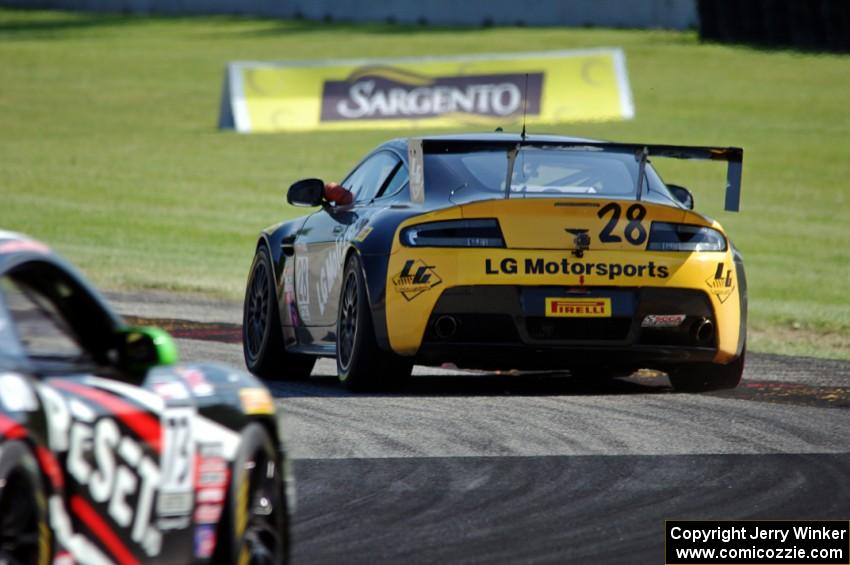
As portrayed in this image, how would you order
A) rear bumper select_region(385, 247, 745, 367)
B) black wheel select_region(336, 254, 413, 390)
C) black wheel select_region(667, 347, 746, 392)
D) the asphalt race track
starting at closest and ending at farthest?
the asphalt race track, rear bumper select_region(385, 247, 745, 367), black wheel select_region(336, 254, 413, 390), black wheel select_region(667, 347, 746, 392)

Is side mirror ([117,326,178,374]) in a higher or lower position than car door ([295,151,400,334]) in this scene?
higher

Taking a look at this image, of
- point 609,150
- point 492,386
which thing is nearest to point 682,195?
point 609,150

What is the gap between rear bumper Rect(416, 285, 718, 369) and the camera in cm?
976

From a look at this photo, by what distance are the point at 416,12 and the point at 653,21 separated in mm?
8752

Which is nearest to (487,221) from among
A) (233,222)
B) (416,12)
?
(233,222)

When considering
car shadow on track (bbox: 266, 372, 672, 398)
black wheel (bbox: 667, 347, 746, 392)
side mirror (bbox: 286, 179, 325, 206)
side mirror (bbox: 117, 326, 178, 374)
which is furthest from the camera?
side mirror (bbox: 286, 179, 325, 206)

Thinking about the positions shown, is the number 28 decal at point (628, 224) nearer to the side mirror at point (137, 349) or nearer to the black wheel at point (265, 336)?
Answer: the black wheel at point (265, 336)

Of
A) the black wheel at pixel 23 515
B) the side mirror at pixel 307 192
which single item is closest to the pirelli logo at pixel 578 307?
the side mirror at pixel 307 192

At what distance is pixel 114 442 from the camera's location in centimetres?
453

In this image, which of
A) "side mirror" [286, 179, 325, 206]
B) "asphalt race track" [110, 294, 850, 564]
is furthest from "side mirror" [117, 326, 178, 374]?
"side mirror" [286, 179, 325, 206]

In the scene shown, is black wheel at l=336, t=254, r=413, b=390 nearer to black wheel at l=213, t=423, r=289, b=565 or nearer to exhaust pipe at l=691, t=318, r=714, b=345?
exhaust pipe at l=691, t=318, r=714, b=345

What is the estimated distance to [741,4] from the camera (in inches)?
1735

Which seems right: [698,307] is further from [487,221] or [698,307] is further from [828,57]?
[828,57]

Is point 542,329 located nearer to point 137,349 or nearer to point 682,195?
point 682,195
